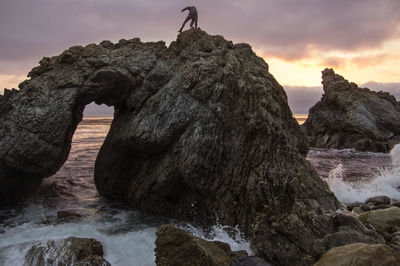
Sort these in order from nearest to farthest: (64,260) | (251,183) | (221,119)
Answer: (64,260) < (251,183) < (221,119)

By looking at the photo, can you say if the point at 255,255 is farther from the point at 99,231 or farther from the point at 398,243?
the point at 99,231

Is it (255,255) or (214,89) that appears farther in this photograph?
(214,89)

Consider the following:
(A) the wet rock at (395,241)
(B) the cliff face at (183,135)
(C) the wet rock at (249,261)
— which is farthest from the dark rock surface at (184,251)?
(A) the wet rock at (395,241)

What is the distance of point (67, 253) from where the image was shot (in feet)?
36.5

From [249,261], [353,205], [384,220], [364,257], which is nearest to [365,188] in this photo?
[353,205]

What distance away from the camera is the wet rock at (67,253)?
35.8 ft

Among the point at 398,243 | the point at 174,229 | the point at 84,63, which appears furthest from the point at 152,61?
the point at 398,243

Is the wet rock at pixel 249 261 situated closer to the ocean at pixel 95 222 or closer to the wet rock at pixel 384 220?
the ocean at pixel 95 222

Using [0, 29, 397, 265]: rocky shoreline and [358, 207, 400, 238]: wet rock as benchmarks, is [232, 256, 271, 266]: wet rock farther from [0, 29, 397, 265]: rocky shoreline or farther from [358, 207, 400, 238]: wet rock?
[358, 207, 400, 238]: wet rock

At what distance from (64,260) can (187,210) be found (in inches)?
228

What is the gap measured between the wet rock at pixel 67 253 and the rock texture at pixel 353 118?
44365mm

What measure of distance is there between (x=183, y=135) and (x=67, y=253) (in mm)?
6583

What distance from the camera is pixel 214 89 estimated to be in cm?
1572

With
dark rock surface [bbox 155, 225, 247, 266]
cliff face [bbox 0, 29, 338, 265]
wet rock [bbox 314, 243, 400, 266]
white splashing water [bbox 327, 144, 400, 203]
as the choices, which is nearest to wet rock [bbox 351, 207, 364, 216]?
white splashing water [bbox 327, 144, 400, 203]
